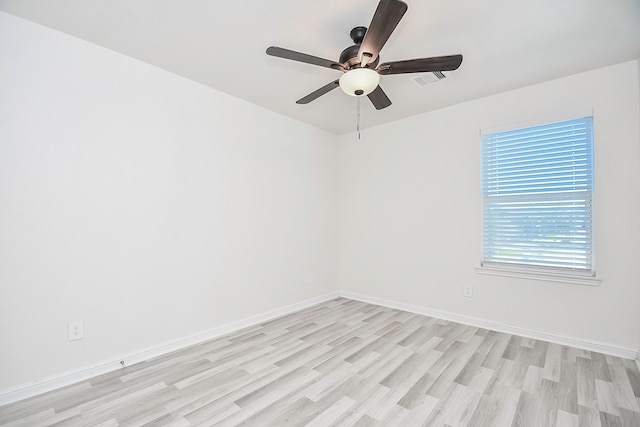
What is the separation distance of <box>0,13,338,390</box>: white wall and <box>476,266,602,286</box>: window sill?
7.87ft

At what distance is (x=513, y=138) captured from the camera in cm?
306

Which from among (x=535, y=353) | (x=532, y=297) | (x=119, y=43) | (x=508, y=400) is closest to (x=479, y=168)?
(x=532, y=297)

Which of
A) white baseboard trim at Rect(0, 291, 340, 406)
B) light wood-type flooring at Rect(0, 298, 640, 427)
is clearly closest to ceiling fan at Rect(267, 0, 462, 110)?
light wood-type flooring at Rect(0, 298, 640, 427)

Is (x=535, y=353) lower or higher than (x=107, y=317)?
lower

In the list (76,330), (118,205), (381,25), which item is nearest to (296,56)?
(381,25)

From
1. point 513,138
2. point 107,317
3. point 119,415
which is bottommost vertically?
point 119,415

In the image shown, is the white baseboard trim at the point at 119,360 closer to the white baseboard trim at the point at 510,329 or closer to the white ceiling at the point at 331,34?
the white baseboard trim at the point at 510,329

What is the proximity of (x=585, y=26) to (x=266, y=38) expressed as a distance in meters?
2.24

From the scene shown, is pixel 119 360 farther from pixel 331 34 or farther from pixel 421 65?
pixel 421 65

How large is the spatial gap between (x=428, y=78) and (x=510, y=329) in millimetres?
2637

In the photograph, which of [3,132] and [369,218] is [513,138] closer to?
[369,218]

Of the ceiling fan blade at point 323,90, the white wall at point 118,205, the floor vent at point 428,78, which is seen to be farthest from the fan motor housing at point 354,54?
the white wall at point 118,205

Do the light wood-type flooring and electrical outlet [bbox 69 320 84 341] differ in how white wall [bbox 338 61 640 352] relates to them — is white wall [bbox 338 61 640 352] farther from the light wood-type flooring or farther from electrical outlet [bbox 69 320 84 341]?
electrical outlet [bbox 69 320 84 341]

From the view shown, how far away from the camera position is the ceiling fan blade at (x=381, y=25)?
1431 millimetres
